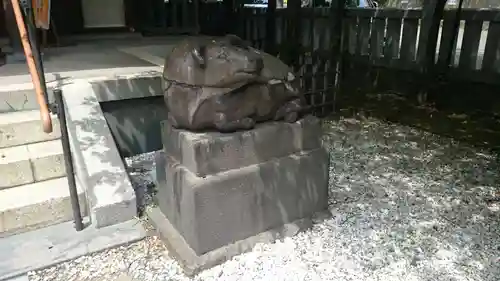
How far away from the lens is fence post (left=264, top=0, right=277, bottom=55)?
6.96 metres

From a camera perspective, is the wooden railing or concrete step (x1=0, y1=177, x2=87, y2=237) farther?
concrete step (x1=0, y1=177, x2=87, y2=237)

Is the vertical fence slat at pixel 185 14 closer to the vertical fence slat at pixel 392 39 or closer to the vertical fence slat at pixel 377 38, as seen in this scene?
the vertical fence slat at pixel 377 38

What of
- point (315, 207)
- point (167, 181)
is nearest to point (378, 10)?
point (315, 207)

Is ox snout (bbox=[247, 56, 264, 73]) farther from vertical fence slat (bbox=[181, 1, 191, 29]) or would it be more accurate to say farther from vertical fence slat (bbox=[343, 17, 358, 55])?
vertical fence slat (bbox=[181, 1, 191, 29])

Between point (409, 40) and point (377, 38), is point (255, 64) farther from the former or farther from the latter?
point (377, 38)

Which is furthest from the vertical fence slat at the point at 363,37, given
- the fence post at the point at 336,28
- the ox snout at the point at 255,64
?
the ox snout at the point at 255,64

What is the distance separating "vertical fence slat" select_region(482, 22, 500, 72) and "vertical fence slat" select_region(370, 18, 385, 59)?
1.32 metres

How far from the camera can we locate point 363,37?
547 cm

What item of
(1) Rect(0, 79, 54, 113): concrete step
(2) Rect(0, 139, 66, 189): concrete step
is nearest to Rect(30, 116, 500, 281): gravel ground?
(2) Rect(0, 139, 66, 189): concrete step

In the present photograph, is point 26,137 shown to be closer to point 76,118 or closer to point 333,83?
point 76,118

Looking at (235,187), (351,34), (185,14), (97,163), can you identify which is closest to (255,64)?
(235,187)

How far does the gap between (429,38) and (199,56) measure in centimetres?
371

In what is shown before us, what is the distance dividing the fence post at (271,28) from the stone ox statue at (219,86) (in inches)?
193

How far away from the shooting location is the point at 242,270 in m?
2.16
